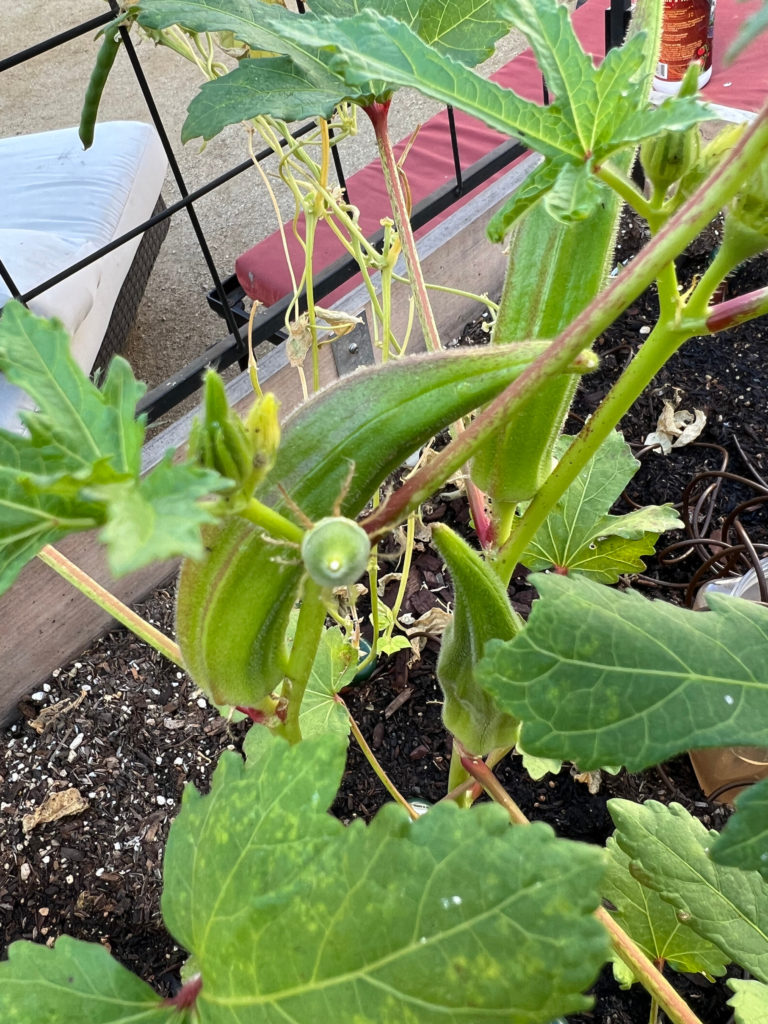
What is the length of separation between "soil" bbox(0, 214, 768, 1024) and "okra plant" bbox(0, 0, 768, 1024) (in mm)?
461

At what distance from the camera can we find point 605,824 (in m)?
1.12

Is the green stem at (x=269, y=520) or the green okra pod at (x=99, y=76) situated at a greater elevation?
the green okra pod at (x=99, y=76)

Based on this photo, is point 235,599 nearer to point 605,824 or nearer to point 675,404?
point 605,824

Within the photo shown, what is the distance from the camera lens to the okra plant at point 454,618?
16.6 inches

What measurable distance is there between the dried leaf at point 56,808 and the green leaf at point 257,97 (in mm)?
881

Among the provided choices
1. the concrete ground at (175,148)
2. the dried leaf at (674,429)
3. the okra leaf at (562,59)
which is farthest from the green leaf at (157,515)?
the concrete ground at (175,148)

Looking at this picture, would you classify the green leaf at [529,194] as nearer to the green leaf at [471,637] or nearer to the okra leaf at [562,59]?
the okra leaf at [562,59]

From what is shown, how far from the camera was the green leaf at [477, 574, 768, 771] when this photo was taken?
508 millimetres

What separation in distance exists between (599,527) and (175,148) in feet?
10.3

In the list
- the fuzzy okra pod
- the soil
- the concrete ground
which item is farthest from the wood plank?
the concrete ground

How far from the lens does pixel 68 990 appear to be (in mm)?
554

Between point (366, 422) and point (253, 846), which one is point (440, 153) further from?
point (253, 846)

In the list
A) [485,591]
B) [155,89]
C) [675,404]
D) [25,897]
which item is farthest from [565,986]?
[155,89]

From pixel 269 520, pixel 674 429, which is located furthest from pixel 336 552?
pixel 674 429
